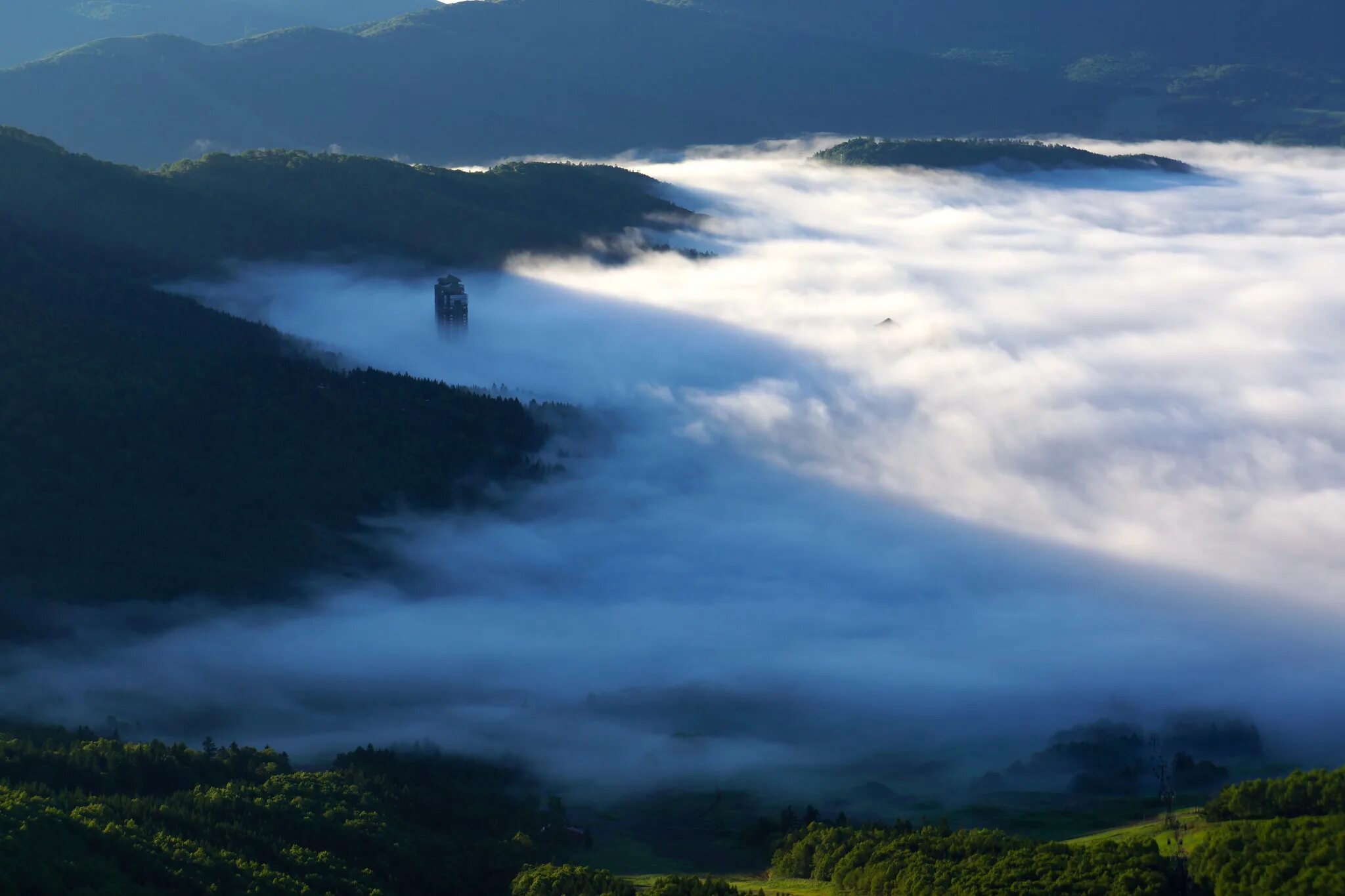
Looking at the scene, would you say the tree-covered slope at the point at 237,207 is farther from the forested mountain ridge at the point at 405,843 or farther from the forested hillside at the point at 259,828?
the forested mountain ridge at the point at 405,843

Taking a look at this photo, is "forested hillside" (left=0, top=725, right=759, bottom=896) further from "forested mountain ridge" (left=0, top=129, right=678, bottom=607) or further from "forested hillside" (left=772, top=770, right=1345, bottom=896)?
"forested mountain ridge" (left=0, top=129, right=678, bottom=607)

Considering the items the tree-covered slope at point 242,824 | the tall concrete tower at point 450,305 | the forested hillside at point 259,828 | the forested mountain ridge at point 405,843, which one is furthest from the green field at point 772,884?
the tall concrete tower at point 450,305

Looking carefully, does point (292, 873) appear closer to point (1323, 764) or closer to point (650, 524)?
point (1323, 764)

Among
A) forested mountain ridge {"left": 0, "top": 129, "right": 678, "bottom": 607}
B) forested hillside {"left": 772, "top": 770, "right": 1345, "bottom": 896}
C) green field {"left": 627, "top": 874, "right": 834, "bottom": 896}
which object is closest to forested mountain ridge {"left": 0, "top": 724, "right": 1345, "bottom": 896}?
forested hillside {"left": 772, "top": 770, "right": 1345, "bottom": 896}

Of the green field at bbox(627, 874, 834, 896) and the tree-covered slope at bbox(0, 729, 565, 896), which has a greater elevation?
the tree-covered slope at bbox(0, 729, 565, 896)

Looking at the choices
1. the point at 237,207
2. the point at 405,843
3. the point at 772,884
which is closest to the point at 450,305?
the point at 237,207

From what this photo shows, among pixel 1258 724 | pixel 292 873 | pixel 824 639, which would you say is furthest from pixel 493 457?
pixel 292 873
